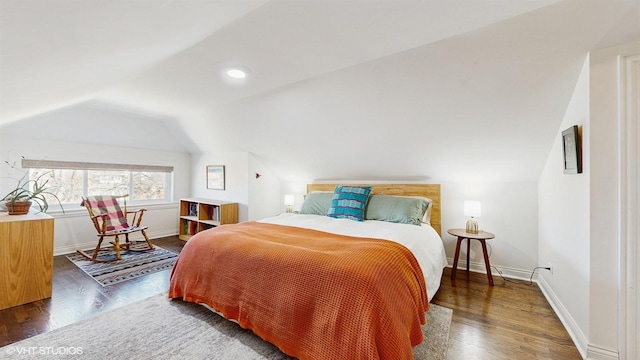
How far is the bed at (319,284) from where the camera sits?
132 cm

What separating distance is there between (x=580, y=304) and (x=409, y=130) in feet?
6.03

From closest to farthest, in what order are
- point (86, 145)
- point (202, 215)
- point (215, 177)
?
1. point (86, 145)
2. point (202, 215)
3. point (215, 177)

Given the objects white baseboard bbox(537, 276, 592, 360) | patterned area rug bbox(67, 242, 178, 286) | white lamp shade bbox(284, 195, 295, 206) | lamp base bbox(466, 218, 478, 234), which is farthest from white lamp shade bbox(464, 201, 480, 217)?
patterned area rug bbox(67, 242, 178, 286)

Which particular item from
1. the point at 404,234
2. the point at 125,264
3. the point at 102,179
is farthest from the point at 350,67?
the point at 102,179

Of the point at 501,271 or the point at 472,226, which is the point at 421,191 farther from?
the point at 501,271

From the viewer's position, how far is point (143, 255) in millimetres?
3512

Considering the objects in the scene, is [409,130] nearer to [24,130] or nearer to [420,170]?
[420,170]

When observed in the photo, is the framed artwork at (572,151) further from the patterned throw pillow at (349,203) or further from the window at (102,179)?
the window at (102,179)

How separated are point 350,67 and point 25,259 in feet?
10.6

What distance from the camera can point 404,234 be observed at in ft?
7.59

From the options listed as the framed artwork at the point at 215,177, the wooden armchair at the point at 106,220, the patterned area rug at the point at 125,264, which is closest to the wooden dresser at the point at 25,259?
the patterned area rug at the point at 125,264

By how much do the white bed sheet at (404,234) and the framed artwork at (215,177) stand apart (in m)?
1.98

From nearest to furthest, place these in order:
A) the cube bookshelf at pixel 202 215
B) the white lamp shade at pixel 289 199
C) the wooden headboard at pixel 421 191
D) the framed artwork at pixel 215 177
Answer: the wooden headboard at pixel 421 191
the cube bookshelf at pixel 202 215
the white lamp shade at pixel 289 199
the framed artwork at pixel 215 177

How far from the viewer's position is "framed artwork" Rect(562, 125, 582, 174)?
1719mm
